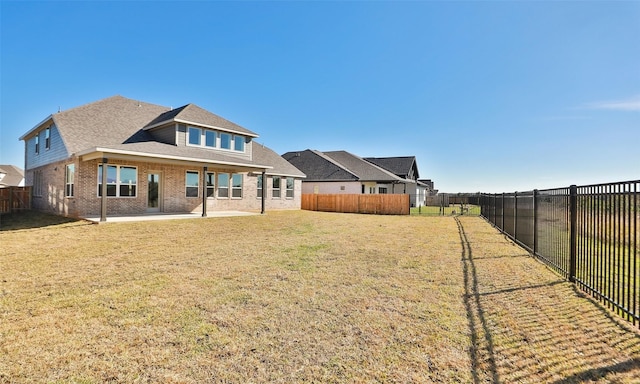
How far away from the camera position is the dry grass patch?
2768 mm

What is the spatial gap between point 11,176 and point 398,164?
184 feet

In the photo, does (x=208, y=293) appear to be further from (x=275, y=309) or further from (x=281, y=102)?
(x=281, y=102)

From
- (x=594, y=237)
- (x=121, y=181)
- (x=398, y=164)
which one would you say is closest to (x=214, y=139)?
(x=121, y=181)

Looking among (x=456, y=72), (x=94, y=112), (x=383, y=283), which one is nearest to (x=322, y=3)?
(x=456, y=72)

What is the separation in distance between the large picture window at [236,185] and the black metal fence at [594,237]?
16.9 m

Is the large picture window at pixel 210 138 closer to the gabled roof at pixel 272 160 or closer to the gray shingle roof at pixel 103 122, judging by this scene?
the gray shingle roof at pixel 103 122

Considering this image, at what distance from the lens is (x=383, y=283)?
543 cm

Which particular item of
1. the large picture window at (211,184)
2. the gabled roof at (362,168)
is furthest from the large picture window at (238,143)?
the gabled roof at (362,168)

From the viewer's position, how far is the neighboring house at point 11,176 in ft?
136

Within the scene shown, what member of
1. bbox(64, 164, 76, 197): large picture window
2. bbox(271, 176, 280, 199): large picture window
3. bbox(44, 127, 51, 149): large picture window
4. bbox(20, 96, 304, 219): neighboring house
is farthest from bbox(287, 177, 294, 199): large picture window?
bbox(44, 127, 51, 149): large picture window

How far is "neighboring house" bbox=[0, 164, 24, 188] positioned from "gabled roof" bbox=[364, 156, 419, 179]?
50.5 meters

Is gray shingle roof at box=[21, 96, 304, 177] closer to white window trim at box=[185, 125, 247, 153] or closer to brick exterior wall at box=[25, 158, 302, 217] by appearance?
white window trim at box=[185, 125, 247, 153]

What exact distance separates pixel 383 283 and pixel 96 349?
13.8ft

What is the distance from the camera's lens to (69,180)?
15.5 m
